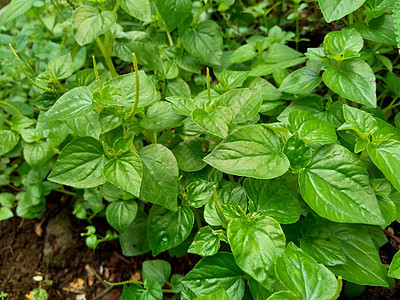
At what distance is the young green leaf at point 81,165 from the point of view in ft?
2.64

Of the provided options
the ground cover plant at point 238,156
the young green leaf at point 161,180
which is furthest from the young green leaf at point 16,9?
the young green leaf at point 161,180

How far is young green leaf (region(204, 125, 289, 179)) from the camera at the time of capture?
757 mm

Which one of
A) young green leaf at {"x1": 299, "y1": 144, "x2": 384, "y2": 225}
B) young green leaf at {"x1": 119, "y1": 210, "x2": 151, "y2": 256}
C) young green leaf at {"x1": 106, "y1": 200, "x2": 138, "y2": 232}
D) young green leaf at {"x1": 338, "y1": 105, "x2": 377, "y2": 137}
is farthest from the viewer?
young green leaf at {"x1": 119, "y1": 210, "x2": 151, "y2": 256}

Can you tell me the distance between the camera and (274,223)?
715mm

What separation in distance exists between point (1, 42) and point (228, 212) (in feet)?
3.59

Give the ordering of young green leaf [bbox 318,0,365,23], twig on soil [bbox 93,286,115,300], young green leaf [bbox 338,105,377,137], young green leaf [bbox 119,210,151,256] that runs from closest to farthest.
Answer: young green leaf [bbox 338,105,377,137]
young green leaf [bbox 318,0,365,23]
young green leaf [bbox 119,210,151,256]
twig on soil [bbox 93,286,115,300]

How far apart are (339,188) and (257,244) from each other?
23cm

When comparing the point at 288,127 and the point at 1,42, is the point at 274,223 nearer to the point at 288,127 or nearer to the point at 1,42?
the point at 288,127

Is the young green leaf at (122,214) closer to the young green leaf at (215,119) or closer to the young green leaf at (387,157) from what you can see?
the young green leaf at (215,119)

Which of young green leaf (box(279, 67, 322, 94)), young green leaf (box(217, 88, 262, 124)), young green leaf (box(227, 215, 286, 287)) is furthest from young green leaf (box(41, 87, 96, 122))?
young green leaf (box(279, 67, 322, 94))

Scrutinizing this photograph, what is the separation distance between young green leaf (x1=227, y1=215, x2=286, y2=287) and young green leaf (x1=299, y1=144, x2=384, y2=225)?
0.11 meters

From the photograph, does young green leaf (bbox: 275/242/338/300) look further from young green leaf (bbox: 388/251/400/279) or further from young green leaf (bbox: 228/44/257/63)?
young green leaf (bbox: 228/44/257/63)

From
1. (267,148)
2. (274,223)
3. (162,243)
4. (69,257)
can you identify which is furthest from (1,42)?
(274,223)

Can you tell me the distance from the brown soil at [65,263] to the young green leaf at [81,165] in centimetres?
60
